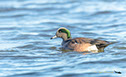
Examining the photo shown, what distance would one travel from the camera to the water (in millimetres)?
9211

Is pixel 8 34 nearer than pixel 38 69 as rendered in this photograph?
No

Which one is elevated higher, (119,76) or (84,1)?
(84,1)

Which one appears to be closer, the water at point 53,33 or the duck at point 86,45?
the water at point 53,33

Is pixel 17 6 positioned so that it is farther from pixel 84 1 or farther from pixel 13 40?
pixel 13 40

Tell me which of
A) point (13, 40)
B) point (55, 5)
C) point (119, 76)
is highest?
point (55, 5)

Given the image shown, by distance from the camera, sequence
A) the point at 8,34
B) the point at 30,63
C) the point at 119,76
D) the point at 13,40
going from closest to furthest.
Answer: the point at 119,76 → the point at 30,63 → the point at 13,40 → the point at 8,34

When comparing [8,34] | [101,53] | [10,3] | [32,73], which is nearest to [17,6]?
[10,3]

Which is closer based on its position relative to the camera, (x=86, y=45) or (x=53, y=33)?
(x=86, y=45)

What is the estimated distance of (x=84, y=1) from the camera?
21.5m

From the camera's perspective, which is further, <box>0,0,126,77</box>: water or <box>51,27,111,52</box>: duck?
<box>51,27,111,52</box>: duck

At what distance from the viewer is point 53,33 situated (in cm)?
1505

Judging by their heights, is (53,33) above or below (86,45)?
above

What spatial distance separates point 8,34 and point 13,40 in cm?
120

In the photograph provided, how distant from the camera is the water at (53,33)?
9211 mm
